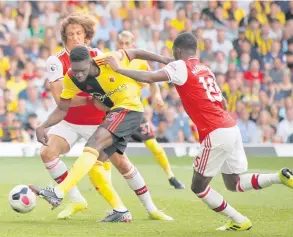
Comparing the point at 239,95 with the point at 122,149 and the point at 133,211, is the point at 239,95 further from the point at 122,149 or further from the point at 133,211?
the point at 122,149

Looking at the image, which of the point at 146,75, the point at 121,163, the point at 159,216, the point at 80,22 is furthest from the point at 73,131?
the point at 146,75

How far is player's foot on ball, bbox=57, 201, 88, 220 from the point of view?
34.6ft

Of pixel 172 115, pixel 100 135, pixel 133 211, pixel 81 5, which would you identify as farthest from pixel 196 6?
pixel 100 135

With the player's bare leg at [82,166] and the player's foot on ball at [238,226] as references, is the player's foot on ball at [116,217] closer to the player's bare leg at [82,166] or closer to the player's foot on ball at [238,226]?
the player's bare leg at [82,166]

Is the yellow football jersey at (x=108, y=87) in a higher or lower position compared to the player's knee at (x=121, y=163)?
higher

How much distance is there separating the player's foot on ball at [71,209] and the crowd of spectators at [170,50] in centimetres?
954

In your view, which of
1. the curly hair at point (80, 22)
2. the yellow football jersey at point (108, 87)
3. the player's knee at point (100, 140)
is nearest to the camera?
the player's knee at point (100, 140)

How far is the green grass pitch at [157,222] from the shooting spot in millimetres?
9242

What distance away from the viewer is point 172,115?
2055 cm

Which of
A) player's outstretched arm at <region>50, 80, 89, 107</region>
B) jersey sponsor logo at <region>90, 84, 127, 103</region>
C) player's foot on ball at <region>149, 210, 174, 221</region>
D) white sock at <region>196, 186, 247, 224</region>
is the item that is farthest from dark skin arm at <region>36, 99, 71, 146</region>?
white sock at <region>196, 186, 247, 224</region>

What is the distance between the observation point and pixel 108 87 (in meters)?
9.84

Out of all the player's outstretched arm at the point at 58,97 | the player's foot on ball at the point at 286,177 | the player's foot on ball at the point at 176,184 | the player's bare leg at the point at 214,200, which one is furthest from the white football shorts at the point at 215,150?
the player's foot on ball at the point at 176,184

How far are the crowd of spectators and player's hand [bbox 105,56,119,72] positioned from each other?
34.7ft

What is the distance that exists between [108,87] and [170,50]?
522 inches
